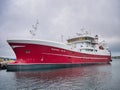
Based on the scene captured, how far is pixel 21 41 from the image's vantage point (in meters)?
25.5

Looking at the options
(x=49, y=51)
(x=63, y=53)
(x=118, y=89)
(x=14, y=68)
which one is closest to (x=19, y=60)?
(x=14, y=68)

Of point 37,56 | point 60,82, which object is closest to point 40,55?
point 37,56

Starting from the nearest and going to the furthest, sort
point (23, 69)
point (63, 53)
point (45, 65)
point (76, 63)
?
point (23, 69) < point (45, 65) < point (63, 53) < point (76, 63)

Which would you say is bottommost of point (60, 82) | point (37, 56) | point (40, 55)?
point (60, 82)

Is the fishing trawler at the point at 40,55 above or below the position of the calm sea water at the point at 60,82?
above

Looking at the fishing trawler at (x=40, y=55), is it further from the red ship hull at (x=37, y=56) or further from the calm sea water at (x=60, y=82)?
the calm sea water at (x=60, y=82)

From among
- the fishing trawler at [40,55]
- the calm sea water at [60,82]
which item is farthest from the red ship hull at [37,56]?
the calm sea water at [60,82]

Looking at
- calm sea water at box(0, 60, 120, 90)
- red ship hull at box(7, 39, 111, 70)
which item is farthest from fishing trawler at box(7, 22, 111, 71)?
calm sea water at box(0, 60, 120, 90)

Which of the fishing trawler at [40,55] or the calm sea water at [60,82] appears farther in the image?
the fishing trawler at [40,55]

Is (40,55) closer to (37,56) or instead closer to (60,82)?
(37,56)

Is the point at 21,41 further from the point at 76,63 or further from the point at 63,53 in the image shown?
the point at 76,63

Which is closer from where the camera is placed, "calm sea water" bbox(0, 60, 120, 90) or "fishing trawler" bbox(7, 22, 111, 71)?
"calm sea water" bbox(0, 60, 120, 90)

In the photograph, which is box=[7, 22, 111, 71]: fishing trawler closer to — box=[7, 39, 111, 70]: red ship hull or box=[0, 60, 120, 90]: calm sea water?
box=[7, 39, 111, 70]: red ship hull

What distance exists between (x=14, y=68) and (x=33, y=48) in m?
4.53
